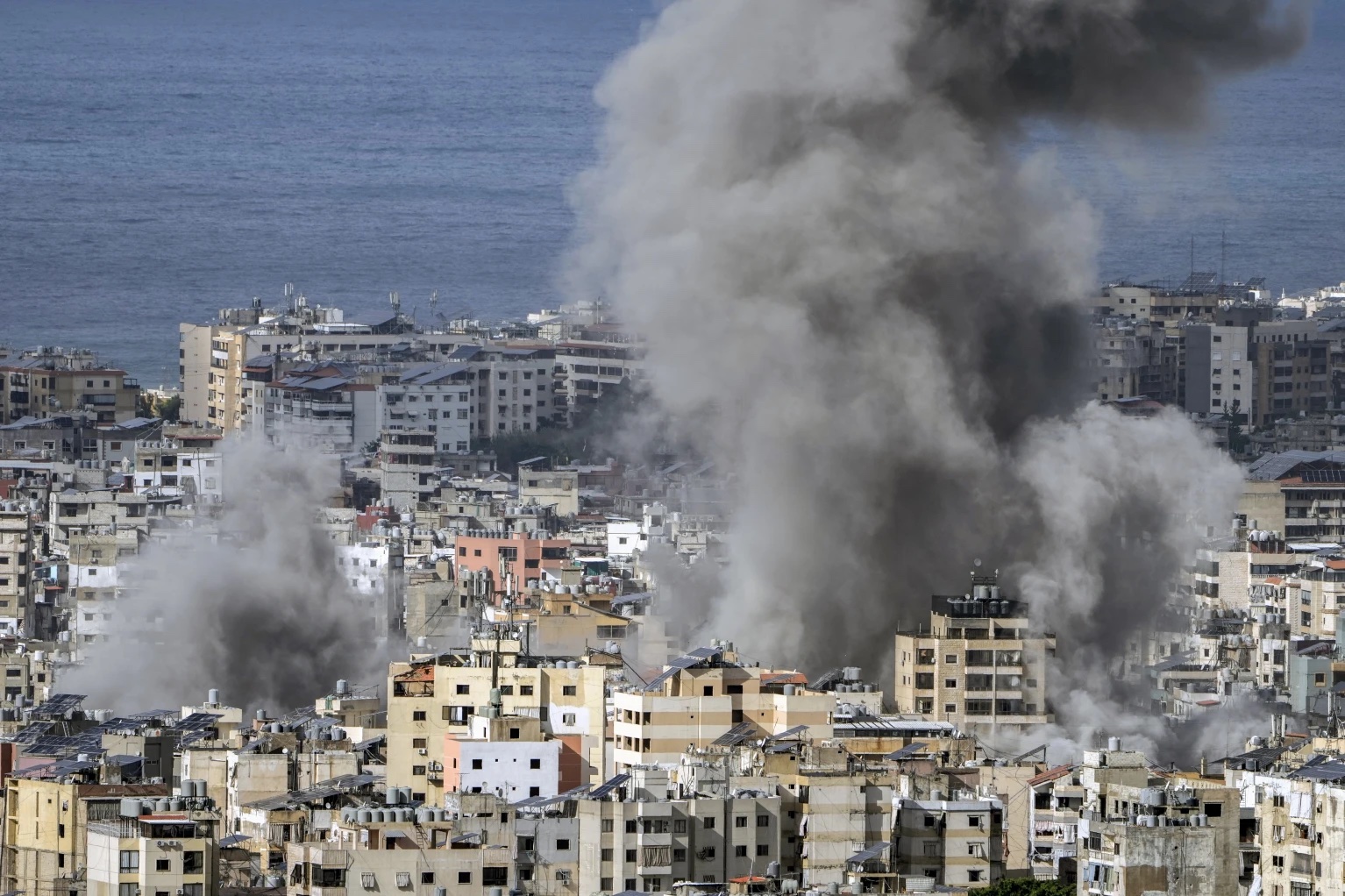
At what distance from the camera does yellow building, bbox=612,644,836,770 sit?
42562mm

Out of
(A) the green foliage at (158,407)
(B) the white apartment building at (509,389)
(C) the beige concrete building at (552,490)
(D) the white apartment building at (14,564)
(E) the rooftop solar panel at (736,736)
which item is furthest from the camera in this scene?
(A) the green foliage at (158,407)

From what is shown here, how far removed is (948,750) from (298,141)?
496 feet

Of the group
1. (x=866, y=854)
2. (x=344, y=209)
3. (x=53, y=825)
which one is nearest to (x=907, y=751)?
(x=866, y=854)

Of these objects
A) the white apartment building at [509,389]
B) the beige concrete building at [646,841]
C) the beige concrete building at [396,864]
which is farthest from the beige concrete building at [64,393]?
the beige concrete building at [396,864]

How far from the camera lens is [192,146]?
18738 centimetres

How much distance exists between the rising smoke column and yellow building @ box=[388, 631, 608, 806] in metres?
6.14

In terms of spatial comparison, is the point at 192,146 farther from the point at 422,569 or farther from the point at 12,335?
the point at 422,569

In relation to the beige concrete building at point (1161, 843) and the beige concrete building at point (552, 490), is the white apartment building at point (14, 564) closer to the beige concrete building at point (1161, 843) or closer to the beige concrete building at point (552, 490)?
the beige concrete building at point (552, 490)

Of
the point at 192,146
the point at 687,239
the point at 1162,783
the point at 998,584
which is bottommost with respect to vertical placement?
the point at 1162,783

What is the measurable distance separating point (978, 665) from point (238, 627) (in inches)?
481

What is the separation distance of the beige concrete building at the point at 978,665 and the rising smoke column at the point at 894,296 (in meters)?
1.03

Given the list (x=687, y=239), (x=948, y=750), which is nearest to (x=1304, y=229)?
(x=687, y=239)

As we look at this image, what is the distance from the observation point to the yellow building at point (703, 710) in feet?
140

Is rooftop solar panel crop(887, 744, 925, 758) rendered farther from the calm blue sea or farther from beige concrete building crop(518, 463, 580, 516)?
the calm blue sea
